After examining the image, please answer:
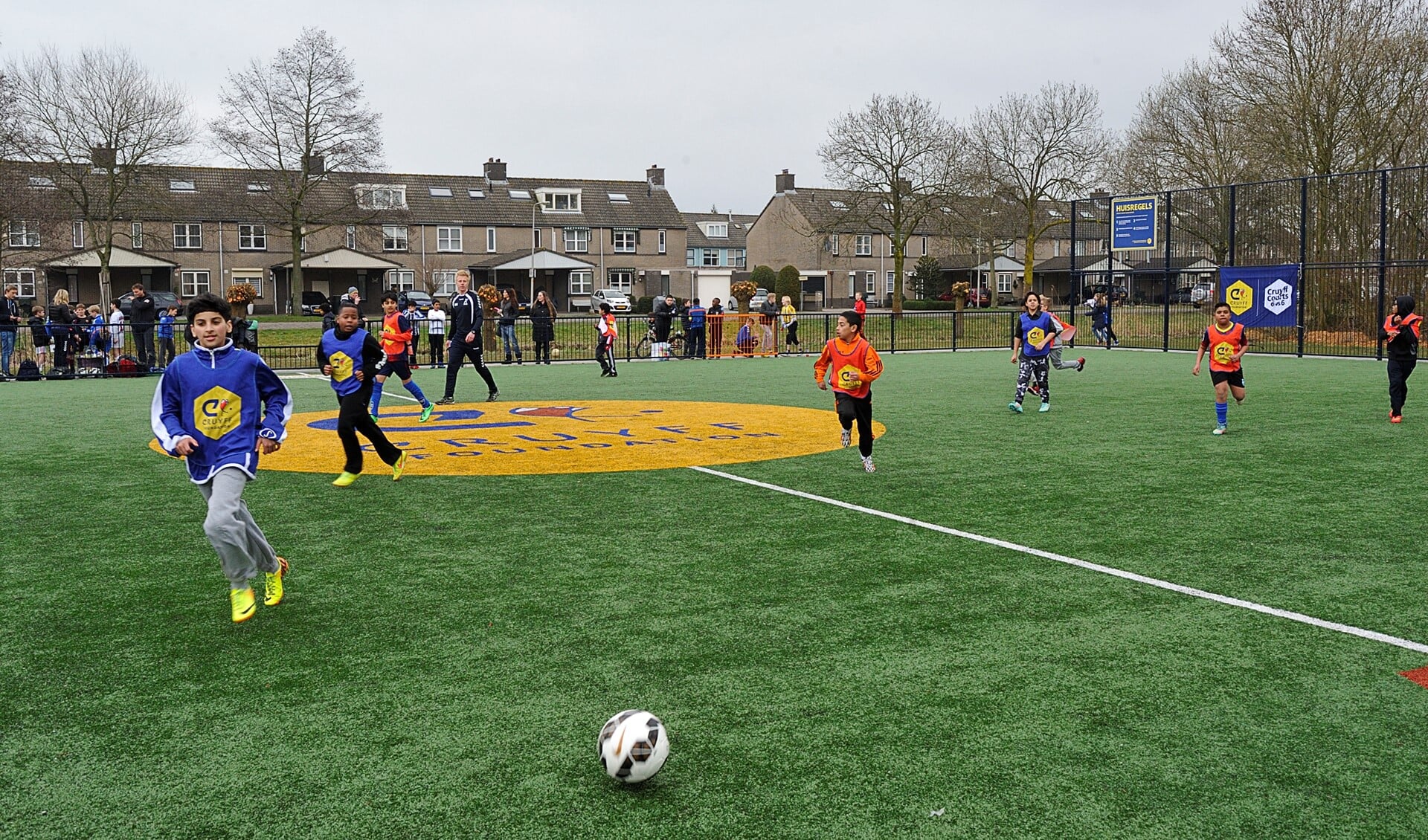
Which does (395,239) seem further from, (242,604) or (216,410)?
(242,604)

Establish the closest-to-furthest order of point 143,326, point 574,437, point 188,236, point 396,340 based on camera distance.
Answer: point 574,437 < point 396,340 < point 143,326 < point 188,236

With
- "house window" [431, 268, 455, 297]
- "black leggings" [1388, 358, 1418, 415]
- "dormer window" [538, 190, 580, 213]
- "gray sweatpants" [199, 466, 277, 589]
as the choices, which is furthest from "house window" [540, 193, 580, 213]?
"gray sweatpants" [199, 466, 277, 589]

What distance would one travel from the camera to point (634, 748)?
13.0 feet

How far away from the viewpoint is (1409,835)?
3572 millimetres

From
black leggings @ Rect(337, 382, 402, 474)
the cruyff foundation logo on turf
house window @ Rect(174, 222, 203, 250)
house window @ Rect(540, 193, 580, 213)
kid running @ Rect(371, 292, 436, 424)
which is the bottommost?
black leggings @ Rect(337, 382, 402, 474)

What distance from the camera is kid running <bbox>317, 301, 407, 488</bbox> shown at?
10414 millimetres

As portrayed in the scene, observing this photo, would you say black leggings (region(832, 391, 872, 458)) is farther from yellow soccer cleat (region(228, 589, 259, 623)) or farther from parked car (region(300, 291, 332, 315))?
parked car (region(300, 291, 332, 315))

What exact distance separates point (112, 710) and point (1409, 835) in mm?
4799

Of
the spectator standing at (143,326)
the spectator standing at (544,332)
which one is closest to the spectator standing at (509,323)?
the spectator standing at (544,332)

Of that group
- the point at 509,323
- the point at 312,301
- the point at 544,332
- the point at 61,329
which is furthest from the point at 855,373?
the point at 312,301

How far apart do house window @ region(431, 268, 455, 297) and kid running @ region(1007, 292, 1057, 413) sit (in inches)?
2225

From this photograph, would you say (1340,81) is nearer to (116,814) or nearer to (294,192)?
(116,814)

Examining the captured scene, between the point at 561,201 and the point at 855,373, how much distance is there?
66.8 m

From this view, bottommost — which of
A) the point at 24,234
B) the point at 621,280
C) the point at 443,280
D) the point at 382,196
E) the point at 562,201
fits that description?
the point at 443,280
